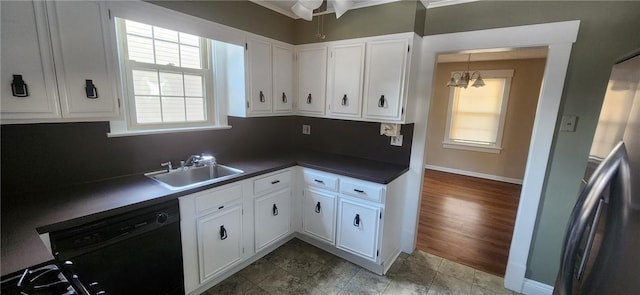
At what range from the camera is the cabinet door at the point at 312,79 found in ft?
8.75

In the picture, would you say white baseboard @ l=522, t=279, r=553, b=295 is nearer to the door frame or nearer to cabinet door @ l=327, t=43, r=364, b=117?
the door frame

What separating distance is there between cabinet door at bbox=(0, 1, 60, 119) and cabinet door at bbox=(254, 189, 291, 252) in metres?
1.44

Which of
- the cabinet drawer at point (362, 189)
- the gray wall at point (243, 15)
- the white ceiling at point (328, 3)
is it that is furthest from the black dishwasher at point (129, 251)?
the white ceiling at point (328, 3)

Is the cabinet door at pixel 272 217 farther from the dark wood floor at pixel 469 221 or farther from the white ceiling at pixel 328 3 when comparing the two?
the white ceiling at pixel 328 3

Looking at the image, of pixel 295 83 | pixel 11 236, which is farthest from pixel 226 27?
pixel 11 236

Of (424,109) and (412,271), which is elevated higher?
(424,109)

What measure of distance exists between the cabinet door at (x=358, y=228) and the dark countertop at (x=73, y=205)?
0.92 ft

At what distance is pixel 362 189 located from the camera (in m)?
2.19

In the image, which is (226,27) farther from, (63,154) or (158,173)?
(63,154)

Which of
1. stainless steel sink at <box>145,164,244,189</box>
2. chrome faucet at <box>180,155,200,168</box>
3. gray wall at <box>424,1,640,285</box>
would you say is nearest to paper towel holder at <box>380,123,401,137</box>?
gray wall at <box>424,1,640,285</box>

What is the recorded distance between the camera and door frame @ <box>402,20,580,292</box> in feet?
5.91

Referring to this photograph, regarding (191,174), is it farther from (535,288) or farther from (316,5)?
(535,288)

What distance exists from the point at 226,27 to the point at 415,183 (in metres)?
2.19

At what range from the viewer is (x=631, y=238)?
701 mm
